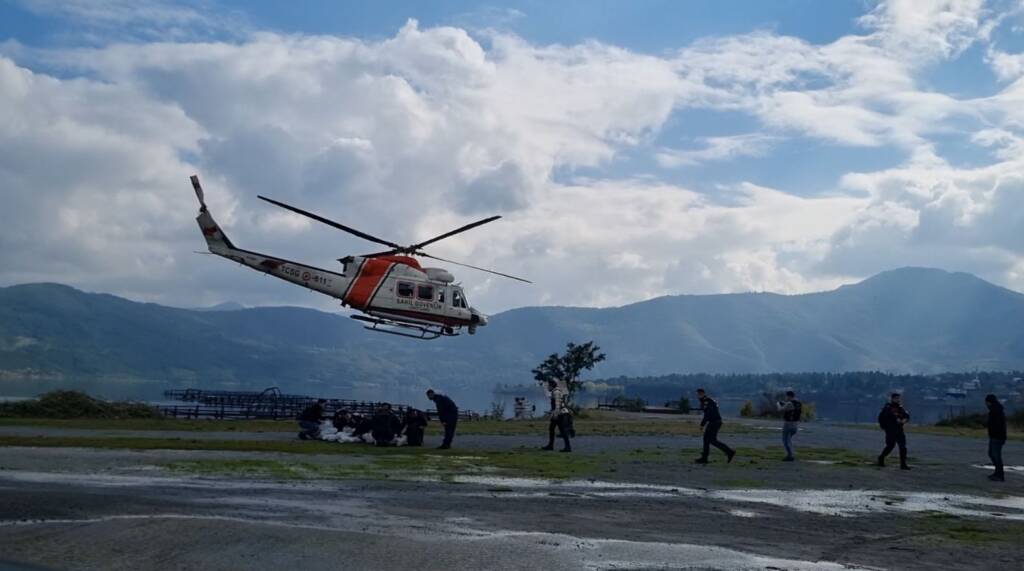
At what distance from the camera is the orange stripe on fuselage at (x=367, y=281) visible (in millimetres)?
35125

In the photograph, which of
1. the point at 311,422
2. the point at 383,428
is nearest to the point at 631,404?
the point at 311,422

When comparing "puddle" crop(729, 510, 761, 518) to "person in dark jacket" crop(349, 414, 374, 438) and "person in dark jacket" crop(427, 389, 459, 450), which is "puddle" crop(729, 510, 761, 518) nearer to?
→ "person in dark jacket" crop(427, 389, 459, 450)

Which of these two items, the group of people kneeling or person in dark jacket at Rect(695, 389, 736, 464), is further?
the group of people kneeling

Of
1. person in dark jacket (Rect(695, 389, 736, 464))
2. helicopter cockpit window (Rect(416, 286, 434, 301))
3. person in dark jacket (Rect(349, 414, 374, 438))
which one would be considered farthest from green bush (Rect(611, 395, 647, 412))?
person in dark jacket (Rect(695, 389, 736, 464))

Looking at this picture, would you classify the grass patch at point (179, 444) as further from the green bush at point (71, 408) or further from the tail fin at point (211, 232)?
the green bush at point (71, 408)

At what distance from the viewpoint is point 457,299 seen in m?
36.2

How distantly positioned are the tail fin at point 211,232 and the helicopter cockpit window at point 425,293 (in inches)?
267

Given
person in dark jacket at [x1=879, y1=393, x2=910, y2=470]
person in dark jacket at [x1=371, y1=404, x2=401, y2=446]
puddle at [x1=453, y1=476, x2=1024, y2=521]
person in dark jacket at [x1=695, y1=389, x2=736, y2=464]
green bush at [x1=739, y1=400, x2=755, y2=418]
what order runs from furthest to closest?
green bush at [x1=739, y1=400, x2=755, y2=418], person in dark jacket at [x1=371, y1=404, x2=401, y2=446], person in dark jacket at [x1=879, y1=393, x2=910, y2=470], person in dark jacket at [x1=695, y1=389, x2=736, y2=464], puddle at [x1=453, y1=476, x2=1024, y2=521]

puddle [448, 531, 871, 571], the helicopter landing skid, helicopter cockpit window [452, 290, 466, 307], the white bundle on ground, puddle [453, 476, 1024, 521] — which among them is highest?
helicopter cockpit window [452, 290, 466, 307]

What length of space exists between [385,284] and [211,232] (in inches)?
255

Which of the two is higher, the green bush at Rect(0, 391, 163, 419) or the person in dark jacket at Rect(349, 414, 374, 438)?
the person in dark jacket at Rect(349, 414, 374, 438)

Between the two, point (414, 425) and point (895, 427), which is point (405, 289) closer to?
point (414, 425)

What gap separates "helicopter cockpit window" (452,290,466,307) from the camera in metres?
36.1

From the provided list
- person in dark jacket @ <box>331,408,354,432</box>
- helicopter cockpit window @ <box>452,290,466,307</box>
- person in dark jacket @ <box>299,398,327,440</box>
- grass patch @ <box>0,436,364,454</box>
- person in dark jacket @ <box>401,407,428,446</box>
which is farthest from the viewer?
helicopter cockpit window @ <box>452,290,466,307</box>
